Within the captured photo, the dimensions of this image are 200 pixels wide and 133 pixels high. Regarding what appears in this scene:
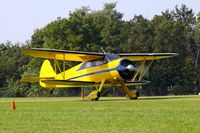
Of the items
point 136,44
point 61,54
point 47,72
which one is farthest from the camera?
point 136,44

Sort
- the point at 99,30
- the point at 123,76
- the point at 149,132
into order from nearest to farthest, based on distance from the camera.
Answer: the point at 149,132 → the point at 123,76 → the point at 99,30

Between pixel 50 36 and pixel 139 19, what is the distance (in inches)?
510

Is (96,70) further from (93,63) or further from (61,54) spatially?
(61,54)

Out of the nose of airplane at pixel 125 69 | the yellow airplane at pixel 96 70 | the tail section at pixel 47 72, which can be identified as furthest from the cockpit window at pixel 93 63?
the tail section at pixel 47 72

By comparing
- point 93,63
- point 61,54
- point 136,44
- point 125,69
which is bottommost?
point 125,69

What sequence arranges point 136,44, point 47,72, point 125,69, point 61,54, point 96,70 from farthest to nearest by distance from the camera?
1. point 136,44
2. point 47,72
3. point 61,54
4. point 96,70
5. point 125,69

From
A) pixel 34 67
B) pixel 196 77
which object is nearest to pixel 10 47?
pixel 34 67

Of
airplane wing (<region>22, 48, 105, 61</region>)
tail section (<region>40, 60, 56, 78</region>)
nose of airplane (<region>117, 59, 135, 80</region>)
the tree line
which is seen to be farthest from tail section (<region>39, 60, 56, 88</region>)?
the tree line

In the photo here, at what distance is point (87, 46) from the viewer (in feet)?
238

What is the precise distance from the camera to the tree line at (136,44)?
71062mm

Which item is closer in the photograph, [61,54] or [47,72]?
[61,54]

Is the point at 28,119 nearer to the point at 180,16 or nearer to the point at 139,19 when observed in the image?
the point at 139,19

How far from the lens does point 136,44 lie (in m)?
72.1

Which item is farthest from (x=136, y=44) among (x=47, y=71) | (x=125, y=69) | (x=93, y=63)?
(x=125, y=69)
